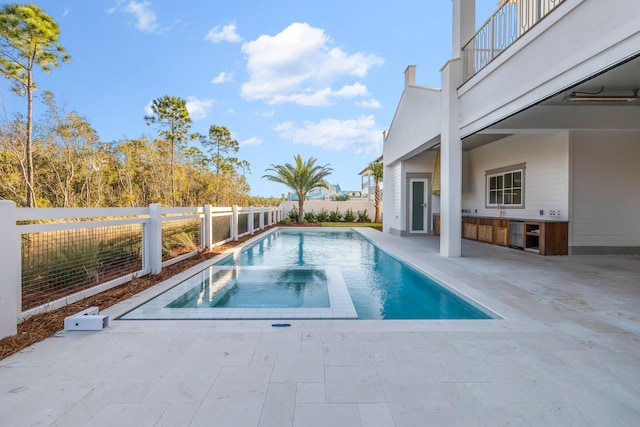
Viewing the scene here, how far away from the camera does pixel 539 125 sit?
25.0 feet

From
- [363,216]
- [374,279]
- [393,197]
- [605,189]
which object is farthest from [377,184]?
[374,279]

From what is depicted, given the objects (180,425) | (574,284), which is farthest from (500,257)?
(180,425)

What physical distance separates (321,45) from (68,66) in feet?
38.3

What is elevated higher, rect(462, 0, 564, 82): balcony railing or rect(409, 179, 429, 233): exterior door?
rect(462, 0, 564, 82): balcony railing

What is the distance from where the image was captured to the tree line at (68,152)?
376 inches

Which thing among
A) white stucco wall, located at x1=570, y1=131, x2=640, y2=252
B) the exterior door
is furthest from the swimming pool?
white stucco wall, located at x1=570, y1=131, x2=640, y2=252

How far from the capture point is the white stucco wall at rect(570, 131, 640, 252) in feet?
26.3

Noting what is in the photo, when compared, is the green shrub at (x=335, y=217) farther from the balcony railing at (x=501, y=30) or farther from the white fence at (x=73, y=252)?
the white fence at (x=73, y=252)

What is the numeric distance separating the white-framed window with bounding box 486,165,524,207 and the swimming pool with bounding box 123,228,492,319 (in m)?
4.32

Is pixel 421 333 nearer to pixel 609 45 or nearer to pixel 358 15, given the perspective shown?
pixel 609 45

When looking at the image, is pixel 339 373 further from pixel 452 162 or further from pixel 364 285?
pixel 452 162

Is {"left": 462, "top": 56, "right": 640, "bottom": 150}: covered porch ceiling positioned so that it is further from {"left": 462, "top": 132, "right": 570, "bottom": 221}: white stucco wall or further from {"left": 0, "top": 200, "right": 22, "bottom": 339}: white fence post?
{"left": 0, "top": 200, "right": 22, "bottom": 339}: white fence post

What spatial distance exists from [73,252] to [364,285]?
4418 mm

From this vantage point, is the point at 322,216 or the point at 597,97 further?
the point at 322,216
